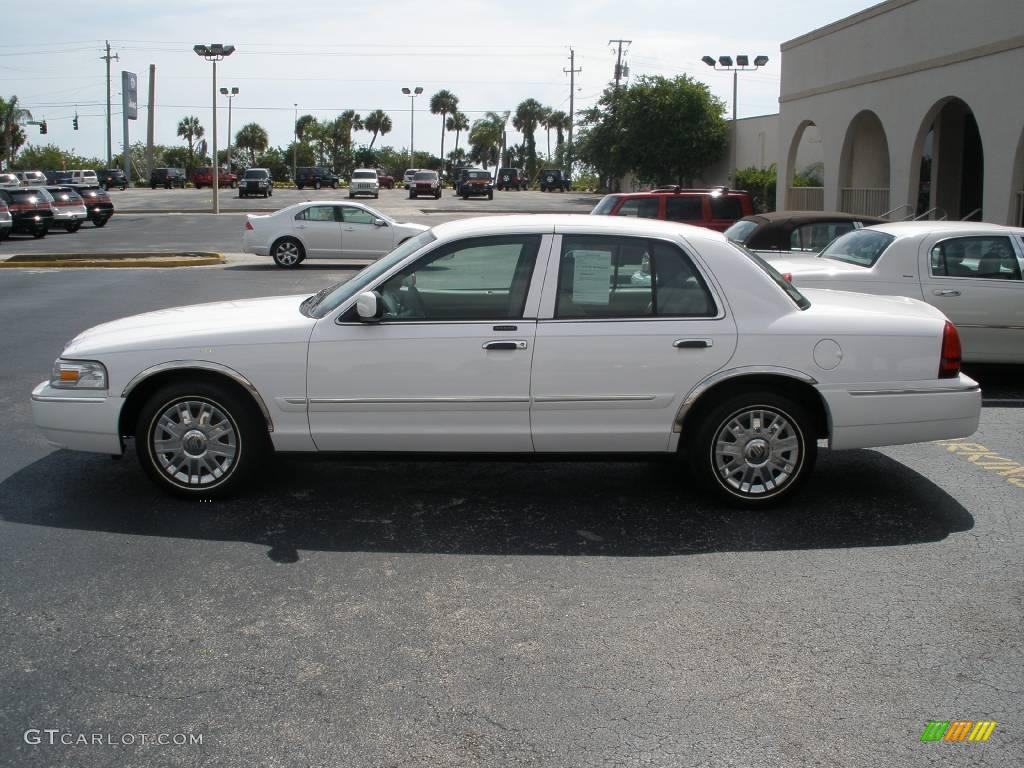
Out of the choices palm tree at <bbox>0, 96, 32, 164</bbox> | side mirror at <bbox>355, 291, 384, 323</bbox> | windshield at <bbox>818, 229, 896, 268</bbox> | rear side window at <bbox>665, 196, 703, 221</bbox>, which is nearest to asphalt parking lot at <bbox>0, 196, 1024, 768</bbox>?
side mirror at <bbox>355, 291, 384, 323</bbox>

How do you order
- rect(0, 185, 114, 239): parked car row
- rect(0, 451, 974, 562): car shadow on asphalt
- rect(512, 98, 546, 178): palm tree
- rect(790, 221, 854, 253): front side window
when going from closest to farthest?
rect(0, 451, 974, 562): car shadow on asphalt, rect(790, 221, 854, 253): front side window, rect(0, 185, 114, 239): parked car row, rect(512, 98, 546, 178): palm tree

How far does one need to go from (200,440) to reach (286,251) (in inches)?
716

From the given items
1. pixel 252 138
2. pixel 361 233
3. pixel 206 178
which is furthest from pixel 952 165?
pixel 252 138

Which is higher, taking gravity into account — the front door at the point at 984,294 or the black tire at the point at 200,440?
the front door at the point at 984,294

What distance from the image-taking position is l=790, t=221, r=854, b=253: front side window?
13383 mm

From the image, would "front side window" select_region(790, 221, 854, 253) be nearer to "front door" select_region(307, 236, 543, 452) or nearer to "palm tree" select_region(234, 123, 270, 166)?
"front door" select_region(307, 236, 543, 452)

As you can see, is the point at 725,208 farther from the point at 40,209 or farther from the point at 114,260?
the point at 40,209

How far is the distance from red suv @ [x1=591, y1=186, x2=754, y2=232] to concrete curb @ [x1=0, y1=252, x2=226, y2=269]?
9.97 m

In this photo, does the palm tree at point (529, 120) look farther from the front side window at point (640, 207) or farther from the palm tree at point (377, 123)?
the front side window at point (640, 207)

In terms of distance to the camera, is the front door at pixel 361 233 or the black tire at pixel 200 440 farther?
the front door at pixel 361 233

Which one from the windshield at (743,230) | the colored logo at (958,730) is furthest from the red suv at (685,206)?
the colored logo at (958,730)

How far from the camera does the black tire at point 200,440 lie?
6250 millimetres

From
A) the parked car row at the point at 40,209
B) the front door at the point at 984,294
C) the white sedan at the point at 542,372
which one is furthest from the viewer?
the parked car row at the point at 40,209

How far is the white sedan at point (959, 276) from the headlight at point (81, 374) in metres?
6.22
